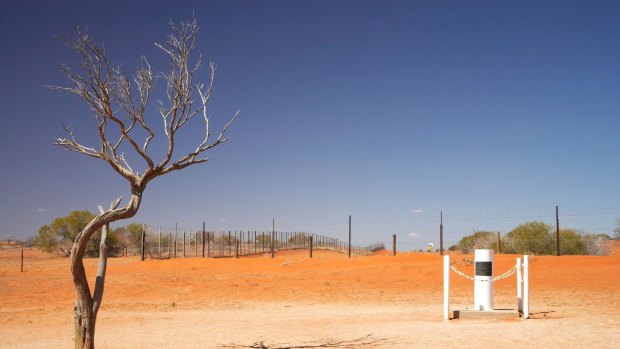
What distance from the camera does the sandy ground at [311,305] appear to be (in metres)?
12.6

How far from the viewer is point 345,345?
1180 cm

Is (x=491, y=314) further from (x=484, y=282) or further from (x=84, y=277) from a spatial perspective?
(x=84, y=277)

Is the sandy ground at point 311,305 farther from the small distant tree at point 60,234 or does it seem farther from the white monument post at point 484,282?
the small distant tree at point 60,234

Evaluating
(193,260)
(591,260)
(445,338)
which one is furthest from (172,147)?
(193,260)

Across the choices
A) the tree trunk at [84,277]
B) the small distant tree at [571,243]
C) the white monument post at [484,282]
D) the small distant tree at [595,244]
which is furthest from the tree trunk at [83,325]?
the small distant tree at [595,244]

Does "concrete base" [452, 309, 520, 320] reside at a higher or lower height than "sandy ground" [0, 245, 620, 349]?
higher

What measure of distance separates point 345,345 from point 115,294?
16.0 m

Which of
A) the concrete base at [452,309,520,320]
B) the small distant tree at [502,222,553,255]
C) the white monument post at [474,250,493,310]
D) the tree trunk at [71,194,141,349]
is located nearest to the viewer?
the tree trunk at [71,194,141,349]

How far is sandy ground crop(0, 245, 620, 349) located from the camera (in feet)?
41.5

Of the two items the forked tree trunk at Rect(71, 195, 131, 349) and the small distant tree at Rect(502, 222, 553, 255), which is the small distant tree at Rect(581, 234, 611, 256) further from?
the forked tree trunk at Rect(71, 195, 131, 349)

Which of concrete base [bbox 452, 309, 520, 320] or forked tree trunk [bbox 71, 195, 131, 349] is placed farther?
concrete base [bbox 452, 309, 520, 320]

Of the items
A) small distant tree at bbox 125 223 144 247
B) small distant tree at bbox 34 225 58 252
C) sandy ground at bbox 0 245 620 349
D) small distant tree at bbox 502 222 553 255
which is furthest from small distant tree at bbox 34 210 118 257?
small distant tree at bbox 502 222 553 255

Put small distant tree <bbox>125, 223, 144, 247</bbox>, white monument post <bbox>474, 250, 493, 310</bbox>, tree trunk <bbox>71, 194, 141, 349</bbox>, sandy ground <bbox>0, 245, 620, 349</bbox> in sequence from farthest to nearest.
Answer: small distant tree <bbox>125, 223, 144, 247</bbox>, white monument post <bbox>474, 250, 493, 310</bbox>, sandy ground <bbox>0, 245, 620, 349</bbox>, tree trunk <bbox>71, 194, 141, 349</bbox>

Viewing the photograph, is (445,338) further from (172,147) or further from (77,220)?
(77,220)
